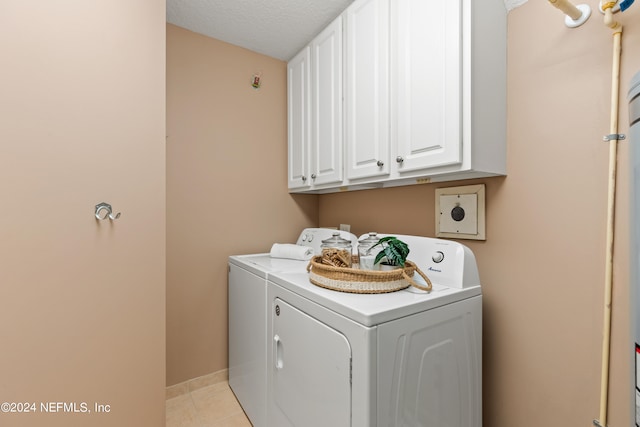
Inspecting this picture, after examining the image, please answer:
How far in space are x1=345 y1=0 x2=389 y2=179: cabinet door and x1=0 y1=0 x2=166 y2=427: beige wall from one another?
3.10 feet

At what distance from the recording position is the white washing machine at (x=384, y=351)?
2.93ft

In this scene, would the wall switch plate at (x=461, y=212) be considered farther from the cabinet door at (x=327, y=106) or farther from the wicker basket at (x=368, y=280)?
the cabinet door at (x=327, y=106)

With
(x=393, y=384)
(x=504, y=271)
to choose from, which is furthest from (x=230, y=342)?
(x=504, y=271)

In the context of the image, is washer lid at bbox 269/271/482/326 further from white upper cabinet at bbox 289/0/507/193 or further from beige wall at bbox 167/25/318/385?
beige wall at bbox 167/25/318/385

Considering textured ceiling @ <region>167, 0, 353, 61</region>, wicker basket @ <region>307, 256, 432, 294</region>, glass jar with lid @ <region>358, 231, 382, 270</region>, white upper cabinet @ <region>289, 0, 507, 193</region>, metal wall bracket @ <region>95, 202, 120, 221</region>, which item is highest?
textured ceiling @ <region>167, 0, 353, 61</region>

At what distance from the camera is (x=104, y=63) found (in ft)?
4.01

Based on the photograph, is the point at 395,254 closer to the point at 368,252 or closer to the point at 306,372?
the point at 368,252

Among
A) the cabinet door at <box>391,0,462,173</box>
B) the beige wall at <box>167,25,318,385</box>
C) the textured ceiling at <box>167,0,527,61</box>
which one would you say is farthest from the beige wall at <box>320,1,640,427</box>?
the beige wall at <box>167,25,318,385</box>

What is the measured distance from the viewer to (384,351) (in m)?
0.89

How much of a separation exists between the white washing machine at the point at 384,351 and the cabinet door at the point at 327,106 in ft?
2.27

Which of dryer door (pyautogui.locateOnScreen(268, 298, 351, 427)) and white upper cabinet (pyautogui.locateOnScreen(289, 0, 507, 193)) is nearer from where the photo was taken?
dryer door (pyautogui.locateOnScreen(268, 298, 351, 427))

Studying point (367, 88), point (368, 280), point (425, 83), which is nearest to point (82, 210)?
point (368, 280)

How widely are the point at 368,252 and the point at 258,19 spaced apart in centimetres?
157

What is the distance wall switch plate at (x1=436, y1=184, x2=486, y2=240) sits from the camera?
136 centimetres
